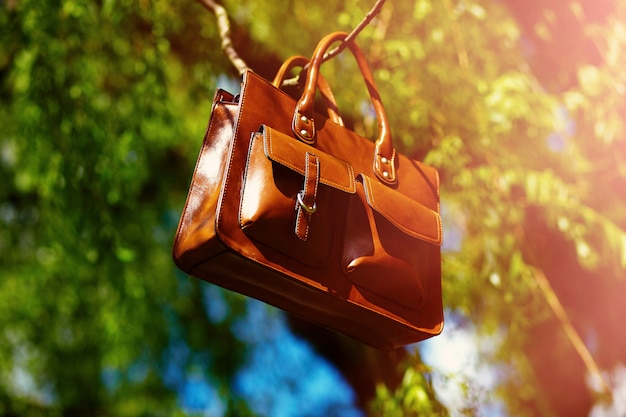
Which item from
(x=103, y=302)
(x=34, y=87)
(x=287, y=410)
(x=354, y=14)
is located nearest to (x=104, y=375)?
(x=103, y=302)

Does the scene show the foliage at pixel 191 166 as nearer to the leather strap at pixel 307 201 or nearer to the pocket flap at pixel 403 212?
the pocket flap at pixel 403 212

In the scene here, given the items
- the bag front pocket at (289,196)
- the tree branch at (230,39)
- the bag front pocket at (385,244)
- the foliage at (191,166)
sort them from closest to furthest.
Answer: the bag front pocket at (289,196), the bag front pocket at (385,244), the tree branch at (230,39), the foliage at (191,166)

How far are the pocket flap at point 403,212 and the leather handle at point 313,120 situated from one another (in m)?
0.08

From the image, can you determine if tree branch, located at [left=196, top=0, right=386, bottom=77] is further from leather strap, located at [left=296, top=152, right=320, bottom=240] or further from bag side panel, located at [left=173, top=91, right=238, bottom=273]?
leather strap, located at [left=296, top=152, right=320, bottom=240]

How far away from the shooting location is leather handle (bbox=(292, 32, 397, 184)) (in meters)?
1.26

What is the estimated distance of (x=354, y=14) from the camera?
252 centimetres

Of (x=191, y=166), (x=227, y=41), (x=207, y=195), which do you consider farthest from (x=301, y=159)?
(x=191, y=166)

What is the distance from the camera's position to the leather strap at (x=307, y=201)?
3.70 feet

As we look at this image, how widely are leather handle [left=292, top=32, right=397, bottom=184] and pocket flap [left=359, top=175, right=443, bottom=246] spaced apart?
0.08 metres

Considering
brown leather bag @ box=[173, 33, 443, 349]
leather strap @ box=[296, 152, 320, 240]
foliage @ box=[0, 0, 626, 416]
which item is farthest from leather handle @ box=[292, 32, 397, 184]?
foliage @ box=[0, 0, 626, 416]

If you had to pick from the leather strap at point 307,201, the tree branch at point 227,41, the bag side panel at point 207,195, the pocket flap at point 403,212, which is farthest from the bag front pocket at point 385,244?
the tree branch at point 227,41

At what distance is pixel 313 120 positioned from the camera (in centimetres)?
128

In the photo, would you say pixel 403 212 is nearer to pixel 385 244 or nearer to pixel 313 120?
pixel 385 244

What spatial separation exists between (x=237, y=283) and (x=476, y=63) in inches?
89.0
